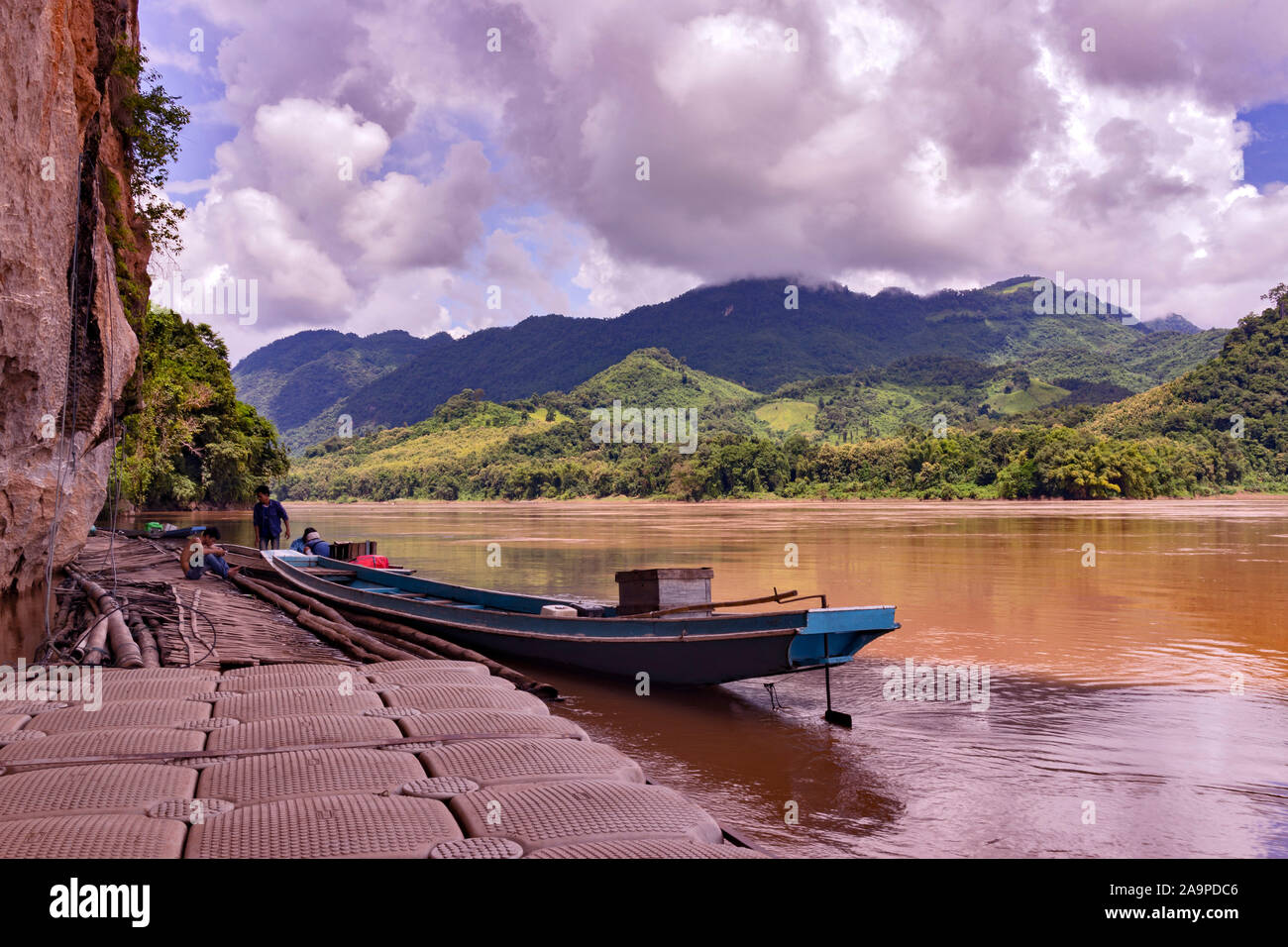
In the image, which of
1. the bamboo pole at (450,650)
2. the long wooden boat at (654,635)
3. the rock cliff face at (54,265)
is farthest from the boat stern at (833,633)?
the rock cliff face at (54,265)

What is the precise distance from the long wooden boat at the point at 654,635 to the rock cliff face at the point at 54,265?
4.61 meters

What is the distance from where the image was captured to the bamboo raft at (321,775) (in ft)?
9.32

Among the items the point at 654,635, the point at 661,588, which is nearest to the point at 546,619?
the point at 661,588

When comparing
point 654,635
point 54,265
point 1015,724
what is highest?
point 54,265

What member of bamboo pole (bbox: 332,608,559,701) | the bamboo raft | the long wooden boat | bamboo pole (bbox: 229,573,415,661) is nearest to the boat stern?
the long wooden boat

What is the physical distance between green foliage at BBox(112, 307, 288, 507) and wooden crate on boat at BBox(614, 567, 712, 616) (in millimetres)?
21848

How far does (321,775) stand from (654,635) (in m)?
5.81

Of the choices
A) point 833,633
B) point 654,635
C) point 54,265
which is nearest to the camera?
point 54,265

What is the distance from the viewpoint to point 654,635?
30.3ft

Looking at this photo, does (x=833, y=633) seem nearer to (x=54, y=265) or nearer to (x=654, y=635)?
(x=654, y=635)

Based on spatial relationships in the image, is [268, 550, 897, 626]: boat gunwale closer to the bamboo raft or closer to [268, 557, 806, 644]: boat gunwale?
[268, 557, 806, 644]: boat gunwale

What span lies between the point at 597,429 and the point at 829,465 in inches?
1847

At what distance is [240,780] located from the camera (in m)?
3.57

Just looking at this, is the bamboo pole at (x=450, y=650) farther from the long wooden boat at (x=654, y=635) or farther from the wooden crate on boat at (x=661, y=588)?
the wooden crate on boat at (x=661, y=588)
